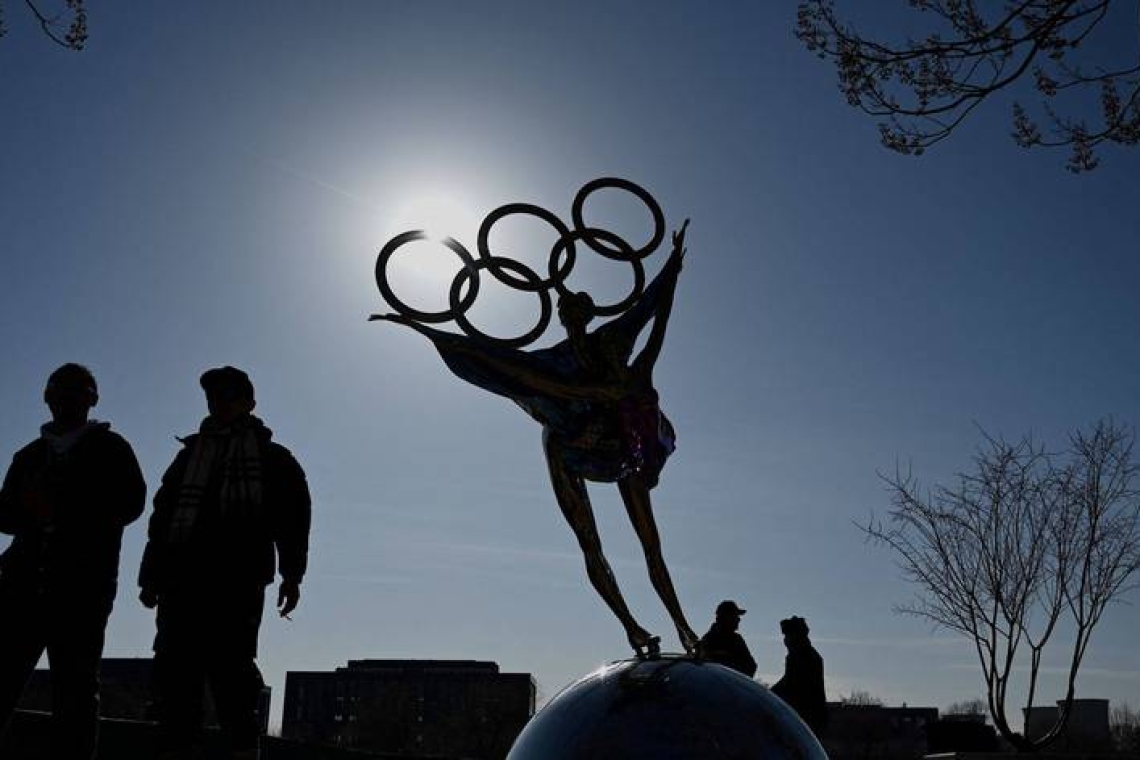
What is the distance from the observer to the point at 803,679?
334 inches

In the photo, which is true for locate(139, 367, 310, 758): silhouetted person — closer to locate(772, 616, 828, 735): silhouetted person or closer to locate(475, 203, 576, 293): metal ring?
locate(475, 203, 576, 293): metal ring

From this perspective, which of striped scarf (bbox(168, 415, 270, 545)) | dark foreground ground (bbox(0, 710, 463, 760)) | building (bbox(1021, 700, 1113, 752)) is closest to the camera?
striped scarf (bbox(168, 415, 270, 545))

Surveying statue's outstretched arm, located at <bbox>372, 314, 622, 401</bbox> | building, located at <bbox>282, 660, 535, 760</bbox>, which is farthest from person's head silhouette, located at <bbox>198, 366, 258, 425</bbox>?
building, located at <bbox>282, 660, 535, 760</bbox>

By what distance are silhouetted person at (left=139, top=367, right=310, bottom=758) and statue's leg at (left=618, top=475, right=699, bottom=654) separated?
2.27 meters

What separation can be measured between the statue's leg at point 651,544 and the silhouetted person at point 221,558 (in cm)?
227

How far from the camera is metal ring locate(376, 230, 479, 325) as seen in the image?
7148mm

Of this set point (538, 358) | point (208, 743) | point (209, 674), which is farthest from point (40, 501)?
point (208, 743)

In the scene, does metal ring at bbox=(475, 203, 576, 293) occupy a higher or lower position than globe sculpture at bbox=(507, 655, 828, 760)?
higher

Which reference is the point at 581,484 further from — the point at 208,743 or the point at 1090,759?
the point at 1090,759

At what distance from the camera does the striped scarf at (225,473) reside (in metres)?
4.85

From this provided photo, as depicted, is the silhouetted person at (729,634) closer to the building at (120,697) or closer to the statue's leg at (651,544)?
the statue's leg at (651,544)

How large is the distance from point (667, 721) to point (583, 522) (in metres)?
2.96

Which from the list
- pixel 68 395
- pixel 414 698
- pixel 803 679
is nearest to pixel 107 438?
pixel 68 395

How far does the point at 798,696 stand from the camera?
27.8ft
